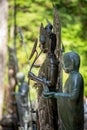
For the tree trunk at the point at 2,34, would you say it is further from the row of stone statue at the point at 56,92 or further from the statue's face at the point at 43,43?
the statue's face at the point at 43,43

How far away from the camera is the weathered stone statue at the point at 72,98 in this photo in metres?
4.75

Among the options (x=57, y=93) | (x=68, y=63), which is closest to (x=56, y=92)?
(x=57, y=93)

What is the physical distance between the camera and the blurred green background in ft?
47.5

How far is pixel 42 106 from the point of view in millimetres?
5371

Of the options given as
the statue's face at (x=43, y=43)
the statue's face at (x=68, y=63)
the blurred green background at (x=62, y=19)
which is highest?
the blurred green background at (x=62, y=19)

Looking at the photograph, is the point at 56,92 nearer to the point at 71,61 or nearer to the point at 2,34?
the point at 71,61

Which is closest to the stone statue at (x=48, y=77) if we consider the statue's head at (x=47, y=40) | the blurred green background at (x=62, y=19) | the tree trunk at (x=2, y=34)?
the statue's head at (x=47, y=40)

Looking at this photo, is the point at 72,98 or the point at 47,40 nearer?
the point at 72,98

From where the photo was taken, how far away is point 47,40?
17.2ft

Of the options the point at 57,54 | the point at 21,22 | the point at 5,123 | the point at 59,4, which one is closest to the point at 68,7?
the point at 59,4

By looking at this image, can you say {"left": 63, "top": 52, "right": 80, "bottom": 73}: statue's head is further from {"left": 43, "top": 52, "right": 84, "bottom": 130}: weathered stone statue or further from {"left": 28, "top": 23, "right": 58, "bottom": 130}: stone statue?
{"left": 28, "top": 23, "right": 58, "bottom": 130}: stone statue

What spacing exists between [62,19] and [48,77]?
11.0 m

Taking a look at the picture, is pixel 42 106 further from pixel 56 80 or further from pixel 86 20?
pixel 86 20

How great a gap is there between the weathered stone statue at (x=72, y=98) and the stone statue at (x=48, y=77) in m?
0.26
